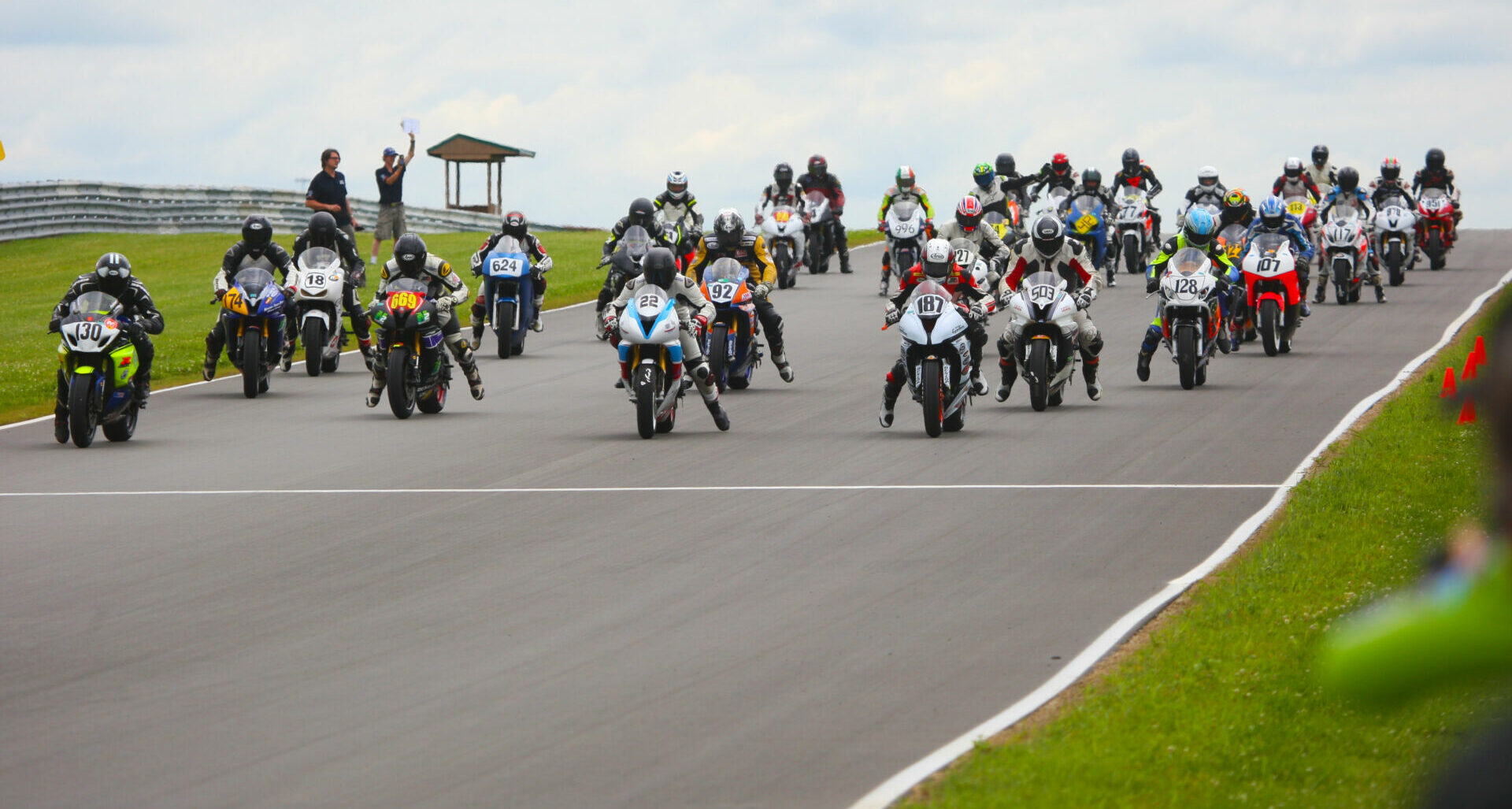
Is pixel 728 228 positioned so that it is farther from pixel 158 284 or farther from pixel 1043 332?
pixel 158 284

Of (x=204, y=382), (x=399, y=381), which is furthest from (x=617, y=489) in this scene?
(x=204, y=382)

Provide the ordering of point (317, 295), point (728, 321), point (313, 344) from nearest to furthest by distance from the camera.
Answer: point (728, 321), point (317, 295), point (313, 344)

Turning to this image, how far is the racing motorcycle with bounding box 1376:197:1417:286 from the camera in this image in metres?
32.6

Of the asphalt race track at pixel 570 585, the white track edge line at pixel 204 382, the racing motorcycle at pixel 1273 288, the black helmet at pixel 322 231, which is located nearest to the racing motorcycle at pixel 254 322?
Answer: the asphalt race track at pixel 570 585

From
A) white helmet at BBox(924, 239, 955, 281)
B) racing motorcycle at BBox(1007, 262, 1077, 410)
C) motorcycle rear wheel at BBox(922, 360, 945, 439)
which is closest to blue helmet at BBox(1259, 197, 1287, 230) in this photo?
racing motorcycle at BBox(1007, 262, 1077, 410)

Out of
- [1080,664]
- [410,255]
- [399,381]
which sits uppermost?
[410,255]

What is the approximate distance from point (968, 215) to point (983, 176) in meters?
9.67

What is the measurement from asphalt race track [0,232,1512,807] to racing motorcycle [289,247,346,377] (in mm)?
1955

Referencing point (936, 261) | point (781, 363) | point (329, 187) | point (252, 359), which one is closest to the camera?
point (936, 261)

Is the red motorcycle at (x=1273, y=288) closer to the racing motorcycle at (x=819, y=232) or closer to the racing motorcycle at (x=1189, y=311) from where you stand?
the racing motorcycle at (x=1189, y=311)

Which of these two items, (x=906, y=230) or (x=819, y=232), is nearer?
(x=906, y=230)

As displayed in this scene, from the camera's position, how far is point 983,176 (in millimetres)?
31516

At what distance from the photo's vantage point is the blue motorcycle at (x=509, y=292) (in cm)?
2389

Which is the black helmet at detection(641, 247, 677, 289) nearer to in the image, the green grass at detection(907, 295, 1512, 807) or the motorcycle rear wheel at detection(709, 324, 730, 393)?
the motorcycle rear wheel at detection(709, 324, 730, 393)
